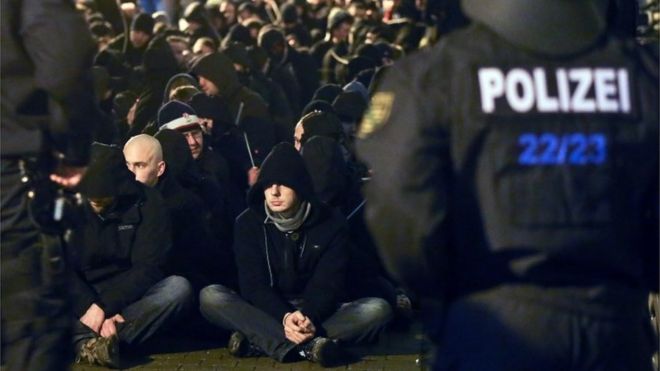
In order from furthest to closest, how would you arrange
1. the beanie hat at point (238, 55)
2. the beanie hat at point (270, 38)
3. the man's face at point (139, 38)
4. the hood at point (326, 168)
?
1. the beanie hat at point (270, 38)
2. the man's face at point (139, 38)
3. the beanie hat at point (238, 55)
4. the hood at point (326, 168)

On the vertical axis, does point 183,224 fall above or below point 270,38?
above

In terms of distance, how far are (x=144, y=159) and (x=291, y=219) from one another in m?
1.06

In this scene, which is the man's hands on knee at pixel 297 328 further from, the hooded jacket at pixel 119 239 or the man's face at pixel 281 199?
the hooded jacket at pixel 119 239

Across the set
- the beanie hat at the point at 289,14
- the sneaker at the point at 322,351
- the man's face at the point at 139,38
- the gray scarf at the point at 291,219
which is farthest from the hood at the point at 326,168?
the beanie hat at the point at 289,14

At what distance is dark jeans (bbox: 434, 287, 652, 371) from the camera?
14.8 ft

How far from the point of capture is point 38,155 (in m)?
5.82

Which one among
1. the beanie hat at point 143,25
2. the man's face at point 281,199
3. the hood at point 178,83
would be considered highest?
the man's face at point 281,199

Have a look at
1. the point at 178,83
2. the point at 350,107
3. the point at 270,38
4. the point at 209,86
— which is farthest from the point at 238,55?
the point at 350,107

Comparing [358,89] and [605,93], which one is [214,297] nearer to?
[358,89]

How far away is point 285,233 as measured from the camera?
946 centimetres

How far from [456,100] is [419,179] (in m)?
0.21

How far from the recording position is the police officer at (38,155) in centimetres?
572

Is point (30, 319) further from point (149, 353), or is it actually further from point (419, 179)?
point (149, 353)

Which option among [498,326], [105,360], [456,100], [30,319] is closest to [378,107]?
[456,100]
